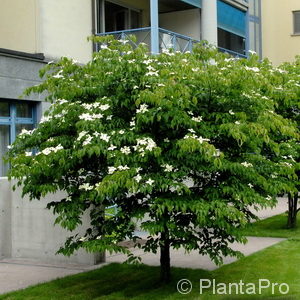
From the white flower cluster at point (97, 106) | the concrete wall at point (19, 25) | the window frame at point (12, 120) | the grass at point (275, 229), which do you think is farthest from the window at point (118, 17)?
the white flower cluster at point (97, 106)

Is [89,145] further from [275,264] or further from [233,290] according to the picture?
[275,264]

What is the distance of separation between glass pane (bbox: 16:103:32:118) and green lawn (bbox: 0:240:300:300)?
7.16 m

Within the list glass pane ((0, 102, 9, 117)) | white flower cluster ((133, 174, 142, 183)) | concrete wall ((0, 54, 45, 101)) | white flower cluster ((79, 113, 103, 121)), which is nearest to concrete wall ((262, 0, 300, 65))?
concrete wall ((0, 54, 45, 101))

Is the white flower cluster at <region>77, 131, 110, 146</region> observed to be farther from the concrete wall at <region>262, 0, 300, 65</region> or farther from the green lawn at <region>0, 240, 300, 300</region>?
the concrete wall at <region>262, 0, 300, 65</region>

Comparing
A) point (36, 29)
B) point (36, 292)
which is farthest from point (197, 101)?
point (36, 29)

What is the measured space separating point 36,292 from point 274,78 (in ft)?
15.0

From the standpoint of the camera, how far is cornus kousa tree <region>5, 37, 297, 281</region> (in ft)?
23.7

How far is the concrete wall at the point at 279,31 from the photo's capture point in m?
30.5

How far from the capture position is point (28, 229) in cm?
1131

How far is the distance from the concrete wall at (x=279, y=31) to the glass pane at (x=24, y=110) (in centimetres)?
1741

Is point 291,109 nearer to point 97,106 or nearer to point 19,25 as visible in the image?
point 97,106

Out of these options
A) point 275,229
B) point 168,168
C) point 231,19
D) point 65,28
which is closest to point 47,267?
point 168,168

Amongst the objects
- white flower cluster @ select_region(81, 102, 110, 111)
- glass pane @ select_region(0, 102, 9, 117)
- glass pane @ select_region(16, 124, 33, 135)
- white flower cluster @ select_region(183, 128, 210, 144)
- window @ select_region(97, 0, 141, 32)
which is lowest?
white flower cluster @ select_region(183, 128, 210, 144)

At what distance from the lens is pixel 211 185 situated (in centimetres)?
781
